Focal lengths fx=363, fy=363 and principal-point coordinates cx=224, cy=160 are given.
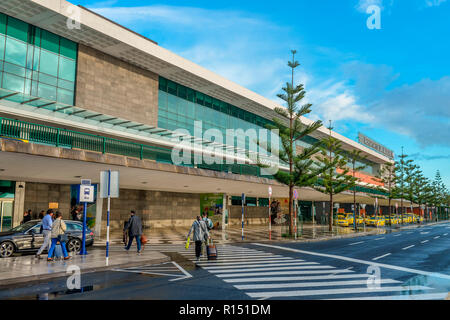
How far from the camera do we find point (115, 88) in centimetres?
3064

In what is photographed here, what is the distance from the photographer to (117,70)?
102 feet

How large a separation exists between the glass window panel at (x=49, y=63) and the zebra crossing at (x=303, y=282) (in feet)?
64.2

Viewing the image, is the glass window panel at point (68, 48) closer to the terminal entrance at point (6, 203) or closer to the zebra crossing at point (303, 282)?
the terminal entrance at point (6, 203)

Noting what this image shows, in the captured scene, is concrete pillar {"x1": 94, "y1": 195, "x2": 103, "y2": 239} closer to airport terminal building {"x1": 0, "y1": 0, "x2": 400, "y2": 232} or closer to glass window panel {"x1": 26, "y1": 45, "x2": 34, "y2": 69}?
airport terminal building {"x1": 0, "y1": 0, "x2": 400, "y2": 232}

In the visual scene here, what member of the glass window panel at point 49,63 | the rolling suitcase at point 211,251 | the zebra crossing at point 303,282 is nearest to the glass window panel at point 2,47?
the glass window panel at point 49,63

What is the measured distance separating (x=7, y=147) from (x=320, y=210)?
59.6 m

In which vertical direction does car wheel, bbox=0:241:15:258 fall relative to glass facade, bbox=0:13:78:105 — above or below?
below

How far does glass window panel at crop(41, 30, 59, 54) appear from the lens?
2619 centimetres

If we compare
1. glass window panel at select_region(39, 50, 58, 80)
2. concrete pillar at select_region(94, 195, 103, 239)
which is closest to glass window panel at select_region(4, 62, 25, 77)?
glass window panel at select_region(39, 50, 58, 80)

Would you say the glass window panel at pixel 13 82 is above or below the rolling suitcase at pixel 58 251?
above

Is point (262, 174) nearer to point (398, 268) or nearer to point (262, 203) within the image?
point (262, 203)

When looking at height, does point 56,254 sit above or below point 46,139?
below

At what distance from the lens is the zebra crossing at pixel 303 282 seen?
8.36 m
